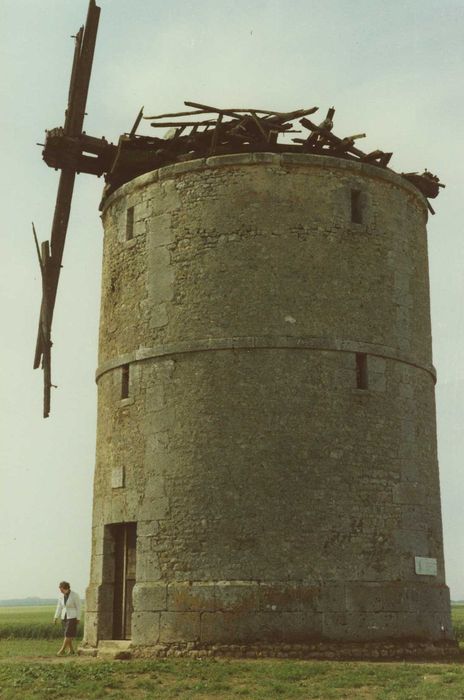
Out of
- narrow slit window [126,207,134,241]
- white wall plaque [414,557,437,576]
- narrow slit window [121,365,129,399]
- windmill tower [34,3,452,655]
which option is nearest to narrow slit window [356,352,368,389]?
windmill tower [34,3,452,655]

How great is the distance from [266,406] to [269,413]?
0.40 feet

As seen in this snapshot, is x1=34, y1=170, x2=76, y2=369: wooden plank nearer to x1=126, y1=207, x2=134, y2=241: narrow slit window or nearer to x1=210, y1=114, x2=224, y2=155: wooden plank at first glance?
x1=126, y1=207, x2=134, y2=241: narrow slit window

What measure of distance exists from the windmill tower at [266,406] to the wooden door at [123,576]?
0.04 m

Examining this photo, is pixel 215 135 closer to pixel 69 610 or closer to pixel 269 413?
pixel 269 413

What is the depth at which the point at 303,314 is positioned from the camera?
15398mm

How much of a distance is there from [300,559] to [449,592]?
3.37 meters

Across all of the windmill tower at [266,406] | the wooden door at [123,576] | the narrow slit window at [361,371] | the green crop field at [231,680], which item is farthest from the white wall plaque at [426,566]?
the wooden door at [123,576]

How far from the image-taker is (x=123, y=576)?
15.9m

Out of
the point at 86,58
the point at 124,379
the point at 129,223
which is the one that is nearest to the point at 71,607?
the point at 124,379

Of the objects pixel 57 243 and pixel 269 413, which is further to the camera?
pixel 57 243

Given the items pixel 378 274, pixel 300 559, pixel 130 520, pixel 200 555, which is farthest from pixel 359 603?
pixel 378 274

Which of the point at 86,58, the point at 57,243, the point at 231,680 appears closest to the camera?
the point at 231,680

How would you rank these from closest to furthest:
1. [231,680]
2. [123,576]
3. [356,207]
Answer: [231,680], [123,576], [356,207]

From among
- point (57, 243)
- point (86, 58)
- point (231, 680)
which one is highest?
point (86, 58)
